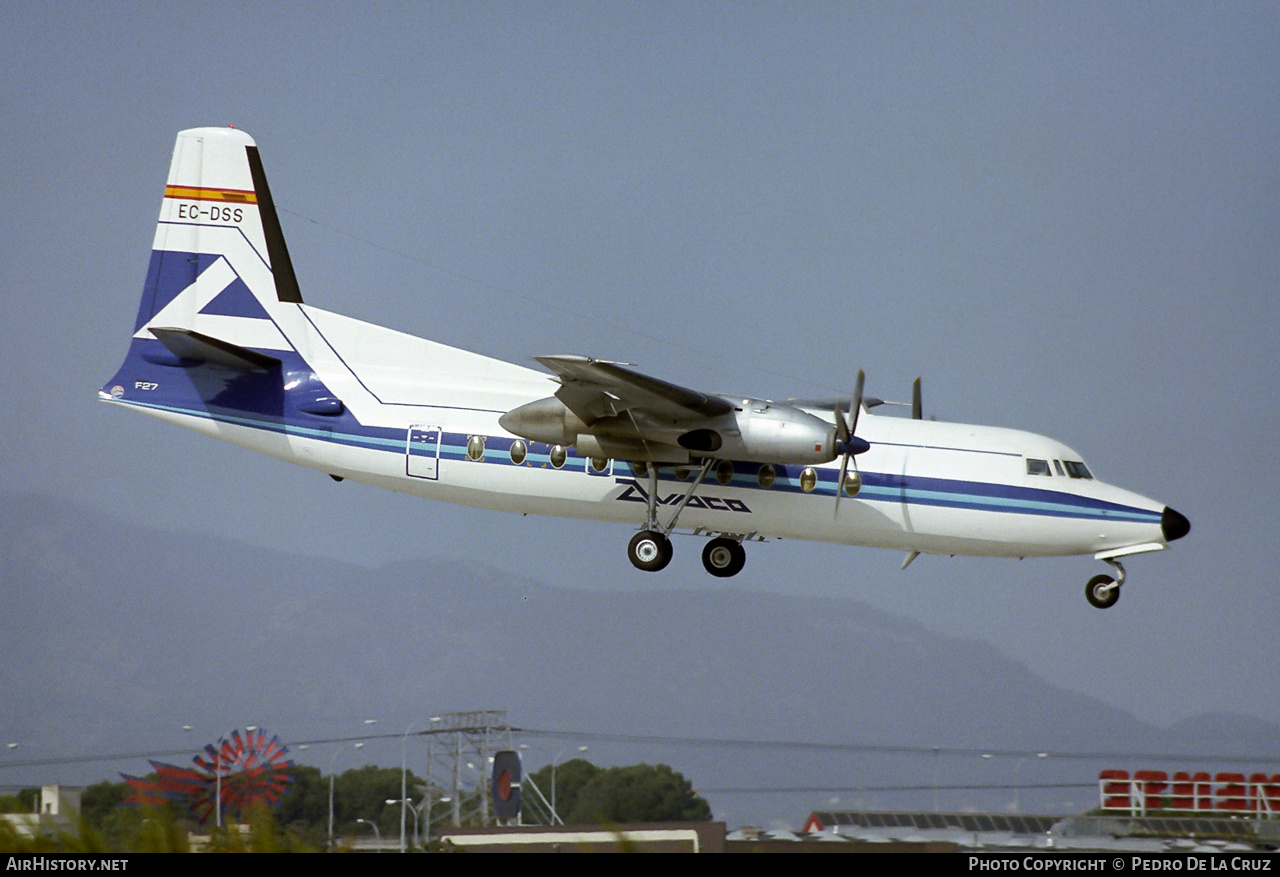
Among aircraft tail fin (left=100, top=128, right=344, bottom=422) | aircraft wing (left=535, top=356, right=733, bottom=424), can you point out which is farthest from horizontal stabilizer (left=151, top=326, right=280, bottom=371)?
aircraft wing (left=535, top=356, right=733, bottom=424)

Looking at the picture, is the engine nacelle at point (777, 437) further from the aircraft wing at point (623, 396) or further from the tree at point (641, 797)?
the tree at point (641, 797)

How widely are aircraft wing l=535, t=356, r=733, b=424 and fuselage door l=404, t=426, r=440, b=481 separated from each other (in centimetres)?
261

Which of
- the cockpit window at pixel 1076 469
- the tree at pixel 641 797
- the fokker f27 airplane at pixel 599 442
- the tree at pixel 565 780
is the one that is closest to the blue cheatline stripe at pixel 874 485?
A: the fokker f27 airplane at pixel 599 442

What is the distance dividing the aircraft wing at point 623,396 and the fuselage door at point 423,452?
261 cm

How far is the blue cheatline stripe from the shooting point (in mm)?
20141

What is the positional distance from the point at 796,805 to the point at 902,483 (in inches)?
502

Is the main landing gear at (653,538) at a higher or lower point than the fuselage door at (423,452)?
lower

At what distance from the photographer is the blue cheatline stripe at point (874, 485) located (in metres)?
20.1

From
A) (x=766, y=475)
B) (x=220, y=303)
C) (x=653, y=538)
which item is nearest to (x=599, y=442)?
(x=653, y=538)

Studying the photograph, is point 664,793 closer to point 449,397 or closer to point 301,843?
point 449,397

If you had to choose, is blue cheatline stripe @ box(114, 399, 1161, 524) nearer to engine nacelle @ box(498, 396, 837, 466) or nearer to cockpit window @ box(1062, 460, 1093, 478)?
cockpit window @ box(1062, 460, 1093, 478)

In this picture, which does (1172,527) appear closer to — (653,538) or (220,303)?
(653,538)

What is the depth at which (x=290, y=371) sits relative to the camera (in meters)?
22.0
